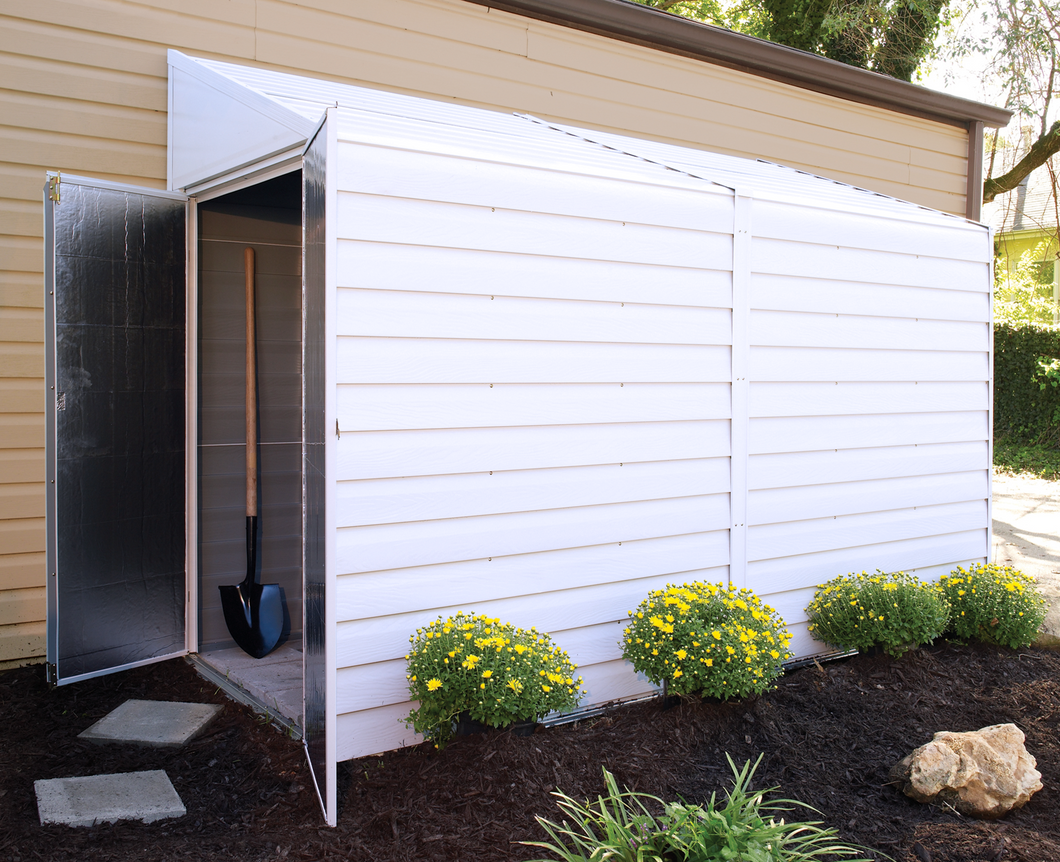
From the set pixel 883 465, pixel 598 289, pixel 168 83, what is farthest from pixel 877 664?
pixel 168 83

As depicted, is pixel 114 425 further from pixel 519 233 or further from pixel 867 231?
pixel 867 231

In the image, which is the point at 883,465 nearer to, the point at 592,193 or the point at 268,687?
the point at 592,193

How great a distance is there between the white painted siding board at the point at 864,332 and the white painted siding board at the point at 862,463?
531mm

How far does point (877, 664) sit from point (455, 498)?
6.97 feet

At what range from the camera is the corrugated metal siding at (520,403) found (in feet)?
8.73

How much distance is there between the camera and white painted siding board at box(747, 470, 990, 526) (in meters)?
3.72

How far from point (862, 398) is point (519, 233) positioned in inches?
82.4

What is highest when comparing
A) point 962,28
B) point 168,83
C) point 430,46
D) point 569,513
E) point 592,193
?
point 962,28

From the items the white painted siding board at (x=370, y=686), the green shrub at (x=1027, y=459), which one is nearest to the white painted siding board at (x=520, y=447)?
the white painted siding board at (x=370, y=686)

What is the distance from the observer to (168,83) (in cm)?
372

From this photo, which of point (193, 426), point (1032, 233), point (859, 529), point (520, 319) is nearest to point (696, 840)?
point (520, 319)

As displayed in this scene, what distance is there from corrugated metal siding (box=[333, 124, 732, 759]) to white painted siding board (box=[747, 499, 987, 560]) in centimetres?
29

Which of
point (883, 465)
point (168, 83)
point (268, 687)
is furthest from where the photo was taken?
point (883, 465)

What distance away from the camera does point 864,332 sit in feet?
13.3
